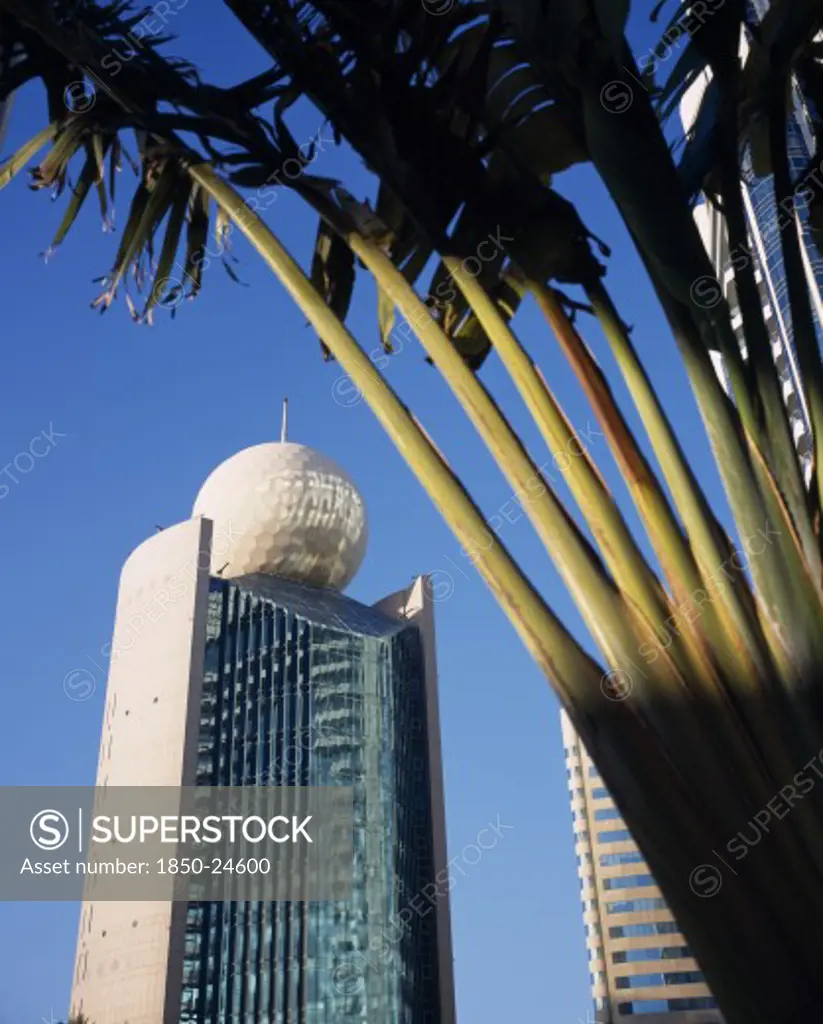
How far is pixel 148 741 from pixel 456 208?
86.6 ft

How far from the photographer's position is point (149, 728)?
27688 mm

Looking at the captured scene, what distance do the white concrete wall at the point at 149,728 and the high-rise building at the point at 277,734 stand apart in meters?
0.05

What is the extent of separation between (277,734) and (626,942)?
43521 mm

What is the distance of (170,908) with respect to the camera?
78.0 ft

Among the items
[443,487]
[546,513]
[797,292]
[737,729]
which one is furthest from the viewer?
[797,292]

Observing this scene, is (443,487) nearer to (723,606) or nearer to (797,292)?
(723,606)

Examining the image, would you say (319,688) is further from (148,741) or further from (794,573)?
(794,573)

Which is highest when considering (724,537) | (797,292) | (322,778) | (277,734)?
(277,734)

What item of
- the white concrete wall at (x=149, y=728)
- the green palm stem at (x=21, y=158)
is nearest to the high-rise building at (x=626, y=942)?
the white concrete wall at (x=149, y=728)

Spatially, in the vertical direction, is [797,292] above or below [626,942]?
below

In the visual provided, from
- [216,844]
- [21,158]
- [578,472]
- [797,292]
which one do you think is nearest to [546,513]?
[578,472]

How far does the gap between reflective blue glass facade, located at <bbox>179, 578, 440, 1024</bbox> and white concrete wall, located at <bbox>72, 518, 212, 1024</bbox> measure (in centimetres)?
76

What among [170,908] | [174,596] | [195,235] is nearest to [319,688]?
[174,596]

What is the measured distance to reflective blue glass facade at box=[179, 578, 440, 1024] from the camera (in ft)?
82.3
